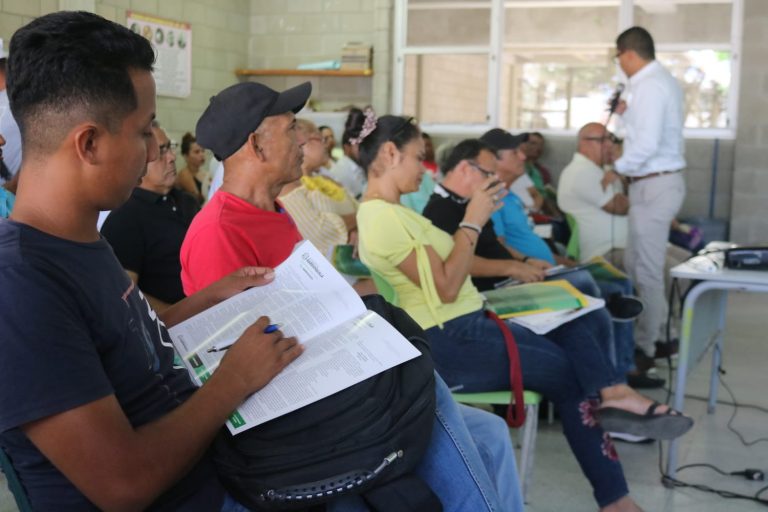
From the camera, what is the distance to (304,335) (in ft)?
4.09

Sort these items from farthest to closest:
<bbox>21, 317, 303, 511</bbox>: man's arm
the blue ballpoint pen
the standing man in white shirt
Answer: the standing man in white shirt → the blue ballpoint pen → <bbox>21, 317, 303, 511</bbox>: man's arm

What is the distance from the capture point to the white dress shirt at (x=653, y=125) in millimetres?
4113

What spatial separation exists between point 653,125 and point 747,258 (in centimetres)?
150

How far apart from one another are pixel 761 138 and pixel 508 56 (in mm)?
2250

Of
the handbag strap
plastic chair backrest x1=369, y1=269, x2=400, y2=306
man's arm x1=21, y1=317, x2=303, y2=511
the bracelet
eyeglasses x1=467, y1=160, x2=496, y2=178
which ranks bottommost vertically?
the handbag strap

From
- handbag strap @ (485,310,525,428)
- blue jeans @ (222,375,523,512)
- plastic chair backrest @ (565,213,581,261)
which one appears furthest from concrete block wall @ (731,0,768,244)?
blue jeans @ (222,375,523,512)

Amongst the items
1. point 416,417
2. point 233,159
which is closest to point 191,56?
point 233,159

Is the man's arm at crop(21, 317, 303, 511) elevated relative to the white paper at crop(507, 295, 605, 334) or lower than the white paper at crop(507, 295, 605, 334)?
elevated

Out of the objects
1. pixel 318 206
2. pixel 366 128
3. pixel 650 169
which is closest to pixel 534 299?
pixel 366 128

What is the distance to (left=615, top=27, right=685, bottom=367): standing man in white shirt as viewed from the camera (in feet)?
13.5

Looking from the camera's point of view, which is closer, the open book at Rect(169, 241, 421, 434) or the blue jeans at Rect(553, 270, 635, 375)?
the open book at Rect(169, 241, 421, 434)

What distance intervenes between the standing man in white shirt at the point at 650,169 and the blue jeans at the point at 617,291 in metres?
0.46

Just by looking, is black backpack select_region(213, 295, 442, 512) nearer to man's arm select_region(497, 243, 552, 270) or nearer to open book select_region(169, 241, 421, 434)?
open book select_region(169, 241, 421, 434)

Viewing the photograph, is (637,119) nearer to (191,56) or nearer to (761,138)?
(761,138)
